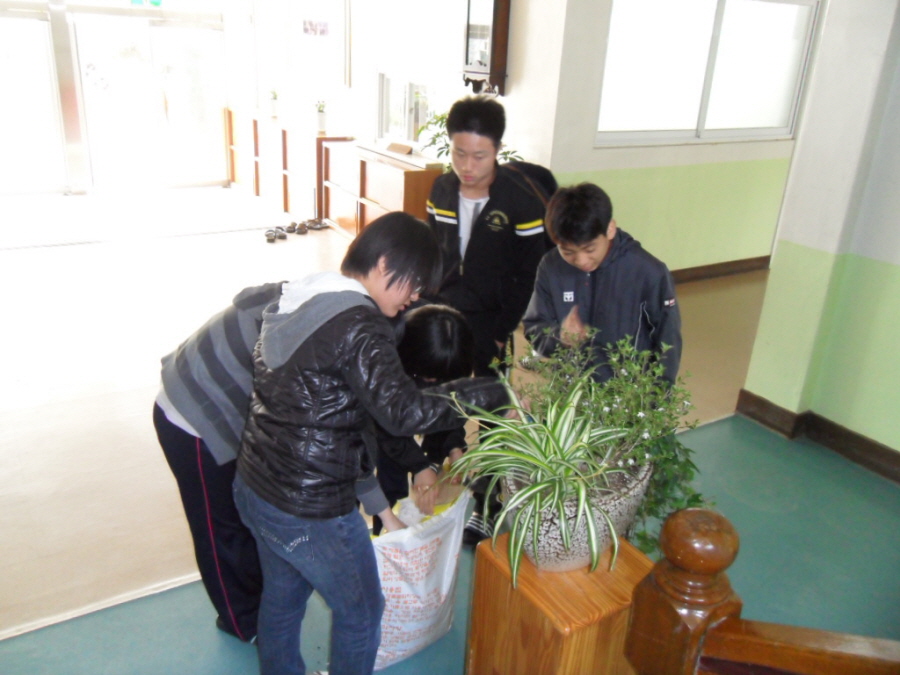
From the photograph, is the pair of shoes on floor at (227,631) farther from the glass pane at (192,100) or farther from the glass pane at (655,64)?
the glass pane at (192,100)

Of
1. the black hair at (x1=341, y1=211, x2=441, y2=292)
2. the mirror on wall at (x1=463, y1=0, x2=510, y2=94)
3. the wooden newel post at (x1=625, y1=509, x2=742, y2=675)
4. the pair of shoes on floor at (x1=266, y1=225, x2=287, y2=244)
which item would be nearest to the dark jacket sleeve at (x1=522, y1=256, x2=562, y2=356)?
the black hair at (x1=341, y1=211, x2=441, y2=292)

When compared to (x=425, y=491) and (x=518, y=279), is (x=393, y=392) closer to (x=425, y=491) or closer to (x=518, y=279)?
(x=425, y=491)

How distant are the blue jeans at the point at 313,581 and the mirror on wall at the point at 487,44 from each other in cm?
379

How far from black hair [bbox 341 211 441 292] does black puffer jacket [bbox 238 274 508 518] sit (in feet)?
0.32

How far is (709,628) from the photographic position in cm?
85

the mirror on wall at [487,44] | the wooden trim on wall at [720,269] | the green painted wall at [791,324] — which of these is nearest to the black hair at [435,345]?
the green painted wall at [791,324]

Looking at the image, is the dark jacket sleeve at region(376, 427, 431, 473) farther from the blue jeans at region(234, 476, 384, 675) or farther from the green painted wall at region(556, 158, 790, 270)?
the green painted wall at region(556, 158, 790, 270)

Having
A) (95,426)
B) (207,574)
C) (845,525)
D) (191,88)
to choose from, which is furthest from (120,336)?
(191,88)

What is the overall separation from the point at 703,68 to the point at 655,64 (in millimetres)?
475

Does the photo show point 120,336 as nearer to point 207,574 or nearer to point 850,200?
point 207,574

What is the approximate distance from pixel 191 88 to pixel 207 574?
8.01 metres

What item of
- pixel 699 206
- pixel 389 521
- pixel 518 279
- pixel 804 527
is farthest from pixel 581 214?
pixel 699 206

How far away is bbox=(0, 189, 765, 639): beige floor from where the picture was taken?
92.7 inches

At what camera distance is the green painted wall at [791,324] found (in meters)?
3.28
